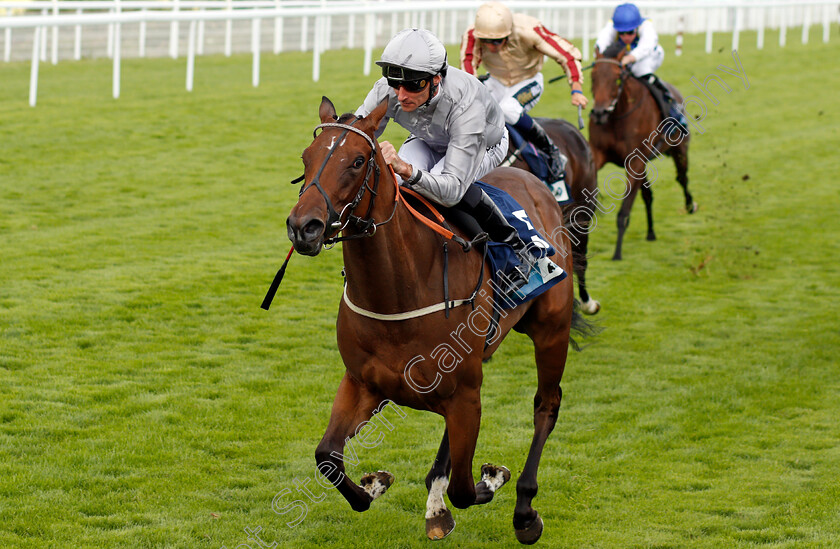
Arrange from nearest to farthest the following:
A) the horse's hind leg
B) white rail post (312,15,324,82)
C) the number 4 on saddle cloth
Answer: the number 4 on saddle cloth
the horse's hind leg
white rail post (312,15,324,82)

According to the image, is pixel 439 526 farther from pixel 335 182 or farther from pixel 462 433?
pixel 335 182

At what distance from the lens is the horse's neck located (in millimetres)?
3654

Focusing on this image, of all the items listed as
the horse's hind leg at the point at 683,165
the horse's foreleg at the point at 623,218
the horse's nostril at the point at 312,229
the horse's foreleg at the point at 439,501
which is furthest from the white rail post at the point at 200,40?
the horse's nostril at the point at 312,229

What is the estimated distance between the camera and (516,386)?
682cm

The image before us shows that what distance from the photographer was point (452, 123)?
4059 mm

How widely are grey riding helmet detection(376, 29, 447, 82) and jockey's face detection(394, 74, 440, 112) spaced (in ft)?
0.19

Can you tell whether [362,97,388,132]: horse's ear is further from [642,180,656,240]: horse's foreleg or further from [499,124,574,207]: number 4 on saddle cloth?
[642,180,656,240]: horse's foreleg

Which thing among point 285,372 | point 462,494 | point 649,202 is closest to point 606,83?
point 649,202

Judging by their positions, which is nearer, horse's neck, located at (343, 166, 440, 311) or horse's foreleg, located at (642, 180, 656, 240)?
horse's neck, located at (343, 166, 440, 311)

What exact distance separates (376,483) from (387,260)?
112 centimetres

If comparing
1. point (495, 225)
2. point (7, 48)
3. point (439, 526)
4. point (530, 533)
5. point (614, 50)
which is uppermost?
point (495, 225)

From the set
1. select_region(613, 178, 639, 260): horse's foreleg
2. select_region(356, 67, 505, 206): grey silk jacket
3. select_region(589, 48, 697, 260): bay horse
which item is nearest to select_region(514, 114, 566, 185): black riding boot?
select_region(589, 48, 697, 260): bay horse

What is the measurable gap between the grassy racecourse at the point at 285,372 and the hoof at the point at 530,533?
214 mm

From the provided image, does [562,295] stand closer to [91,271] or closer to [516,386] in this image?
[516,386]
